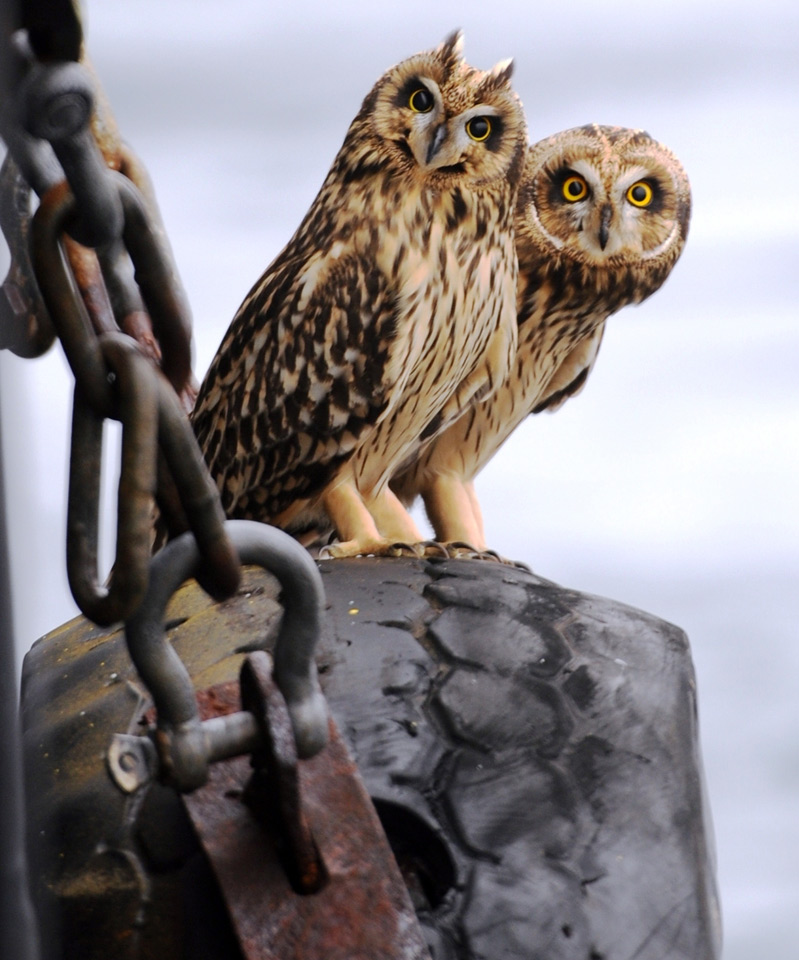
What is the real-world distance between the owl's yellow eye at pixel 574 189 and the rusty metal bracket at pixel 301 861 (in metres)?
1.59

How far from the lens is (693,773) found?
40.8 inches

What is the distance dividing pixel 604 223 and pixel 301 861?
1624 mm

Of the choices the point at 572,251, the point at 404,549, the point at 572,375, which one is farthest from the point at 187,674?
the point at 572,375

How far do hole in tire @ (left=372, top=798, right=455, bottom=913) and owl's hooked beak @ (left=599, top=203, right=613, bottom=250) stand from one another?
1472 mm

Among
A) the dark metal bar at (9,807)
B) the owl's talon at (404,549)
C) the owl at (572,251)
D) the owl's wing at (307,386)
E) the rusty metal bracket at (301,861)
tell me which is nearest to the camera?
the dark metal bar at (9,807)

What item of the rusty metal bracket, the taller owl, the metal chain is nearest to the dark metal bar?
the metal chain

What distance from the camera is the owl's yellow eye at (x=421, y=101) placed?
6.36 feet

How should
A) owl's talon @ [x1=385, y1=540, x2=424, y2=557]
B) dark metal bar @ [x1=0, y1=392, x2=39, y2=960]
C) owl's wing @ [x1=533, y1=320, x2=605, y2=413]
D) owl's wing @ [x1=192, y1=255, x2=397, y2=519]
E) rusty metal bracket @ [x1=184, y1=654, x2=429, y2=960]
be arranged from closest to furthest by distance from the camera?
dark metal bar @ [x1=0, y1=392, x2=39, y2=960], rusty metal bracket @ [x1=184, y1=654, x2=429, y2=960], owl's talon @ [x1=385, y1=540, x2=424, y2=557], owl's wing @ [x1=192, y1=255, x2=397, y2=519], owl's wing @ [x1=533, y1=320, x2=605, y2=413]

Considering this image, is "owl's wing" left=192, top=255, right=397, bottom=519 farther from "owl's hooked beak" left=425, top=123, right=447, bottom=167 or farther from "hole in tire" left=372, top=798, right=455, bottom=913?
"hole in tire" left=372, top=798, right=455, bottom=913

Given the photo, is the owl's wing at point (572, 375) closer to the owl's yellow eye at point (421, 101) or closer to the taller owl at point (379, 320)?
the taller owl at point (379, 320)

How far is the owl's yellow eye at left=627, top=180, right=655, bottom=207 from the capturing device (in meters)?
2.25

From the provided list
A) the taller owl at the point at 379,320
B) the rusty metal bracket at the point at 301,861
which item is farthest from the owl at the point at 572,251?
the rusty metal bracket at the point at 301,861

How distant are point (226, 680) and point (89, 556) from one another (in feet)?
1.09

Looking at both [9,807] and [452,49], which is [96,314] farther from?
[452,49]
